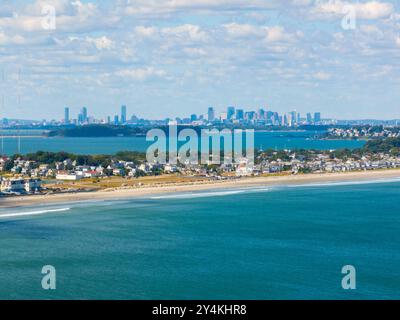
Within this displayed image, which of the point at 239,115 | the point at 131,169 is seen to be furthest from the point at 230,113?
the point at 131,169

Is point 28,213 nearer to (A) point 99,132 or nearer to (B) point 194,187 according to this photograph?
(B) point 194,187

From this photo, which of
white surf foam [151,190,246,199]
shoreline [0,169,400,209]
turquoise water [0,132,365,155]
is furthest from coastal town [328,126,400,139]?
white surf foam [151,190,246,199]

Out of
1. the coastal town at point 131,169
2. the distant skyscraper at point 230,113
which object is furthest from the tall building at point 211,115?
the coastal town at point 131,169

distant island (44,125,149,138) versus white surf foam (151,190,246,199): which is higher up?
distant island (44,125,149,138)

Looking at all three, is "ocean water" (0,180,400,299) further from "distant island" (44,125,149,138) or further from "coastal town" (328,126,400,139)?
"distant island" (44,125,149,138)

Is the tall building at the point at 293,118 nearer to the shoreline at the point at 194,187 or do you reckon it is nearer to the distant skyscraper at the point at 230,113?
the distant skyscraper at the point at 230,113
